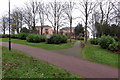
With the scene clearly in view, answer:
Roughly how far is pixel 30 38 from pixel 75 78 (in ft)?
52.3

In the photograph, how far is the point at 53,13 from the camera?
80.3 ft

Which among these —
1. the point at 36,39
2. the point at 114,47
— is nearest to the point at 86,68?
the point at 114,47

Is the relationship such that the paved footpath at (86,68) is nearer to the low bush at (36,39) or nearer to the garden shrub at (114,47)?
the garden shrub at (114,47)

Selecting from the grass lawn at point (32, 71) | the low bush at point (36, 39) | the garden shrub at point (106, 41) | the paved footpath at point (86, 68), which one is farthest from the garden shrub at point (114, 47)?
the low bush at point (36, 39)

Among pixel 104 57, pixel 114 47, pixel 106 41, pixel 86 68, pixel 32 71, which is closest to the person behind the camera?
pixel 32 71

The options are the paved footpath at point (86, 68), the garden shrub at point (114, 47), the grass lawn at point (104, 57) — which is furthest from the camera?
the garden shrub at point (114, 47)

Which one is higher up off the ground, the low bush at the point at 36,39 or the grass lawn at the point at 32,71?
the low bush at the point at 36,39

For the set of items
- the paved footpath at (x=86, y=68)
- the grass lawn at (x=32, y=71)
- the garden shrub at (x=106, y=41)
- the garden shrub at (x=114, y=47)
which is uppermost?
the garden shrub at (x=106, y=41)

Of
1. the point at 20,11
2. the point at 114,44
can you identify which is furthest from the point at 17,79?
the point at 20,11

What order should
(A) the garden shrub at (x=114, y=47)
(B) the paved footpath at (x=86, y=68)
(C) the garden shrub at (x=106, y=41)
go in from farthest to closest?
1. (C) the garden shrub at (x=106, y=41)
2. (A) the garden shrub at (x=114, y=47)
3. (B) the paved footpath at (x=86, y=68)

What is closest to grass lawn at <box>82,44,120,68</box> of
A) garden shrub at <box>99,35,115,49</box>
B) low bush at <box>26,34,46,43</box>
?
garden shrub at <box>99,35,115,49</box>

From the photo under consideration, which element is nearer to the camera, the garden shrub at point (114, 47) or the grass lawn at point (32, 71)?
the grass lawn at point (32, 71)

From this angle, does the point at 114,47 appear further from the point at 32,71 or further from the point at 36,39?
the point at 36,39

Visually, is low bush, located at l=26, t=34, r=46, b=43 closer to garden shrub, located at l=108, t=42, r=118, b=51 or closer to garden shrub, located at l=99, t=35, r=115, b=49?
garden shrub, located at l=99, t=35, r=115, b=49
